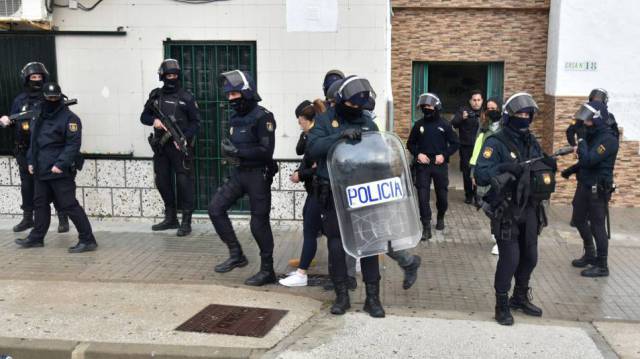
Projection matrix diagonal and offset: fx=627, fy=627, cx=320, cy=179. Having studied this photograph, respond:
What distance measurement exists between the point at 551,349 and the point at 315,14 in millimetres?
4976

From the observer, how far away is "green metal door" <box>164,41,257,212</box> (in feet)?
26.5

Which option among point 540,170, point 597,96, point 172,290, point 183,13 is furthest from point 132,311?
point 597,96

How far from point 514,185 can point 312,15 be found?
13.2 feet

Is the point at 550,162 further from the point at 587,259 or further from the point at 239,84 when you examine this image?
the point at 239,84

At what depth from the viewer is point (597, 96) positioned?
7.48 metres

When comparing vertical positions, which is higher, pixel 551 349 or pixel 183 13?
pixel 183 13

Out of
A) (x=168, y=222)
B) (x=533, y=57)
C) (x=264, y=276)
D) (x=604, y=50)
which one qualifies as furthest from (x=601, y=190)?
(x=533, y=57)

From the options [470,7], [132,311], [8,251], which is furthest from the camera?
[470,7]

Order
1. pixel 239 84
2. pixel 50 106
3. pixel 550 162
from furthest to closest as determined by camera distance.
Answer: pixel 50 106, pixel 239 84, pixel 550 162

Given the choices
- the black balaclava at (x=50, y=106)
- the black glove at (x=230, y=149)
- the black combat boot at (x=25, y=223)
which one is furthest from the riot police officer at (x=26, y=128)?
the black glove at (x=230, y=149)

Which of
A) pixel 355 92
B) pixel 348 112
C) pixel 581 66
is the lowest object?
pixel 348 112

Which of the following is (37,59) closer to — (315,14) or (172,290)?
(315,14)

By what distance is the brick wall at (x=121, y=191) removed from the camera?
8117 millimetres

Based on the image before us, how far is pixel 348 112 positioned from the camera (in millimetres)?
4938
